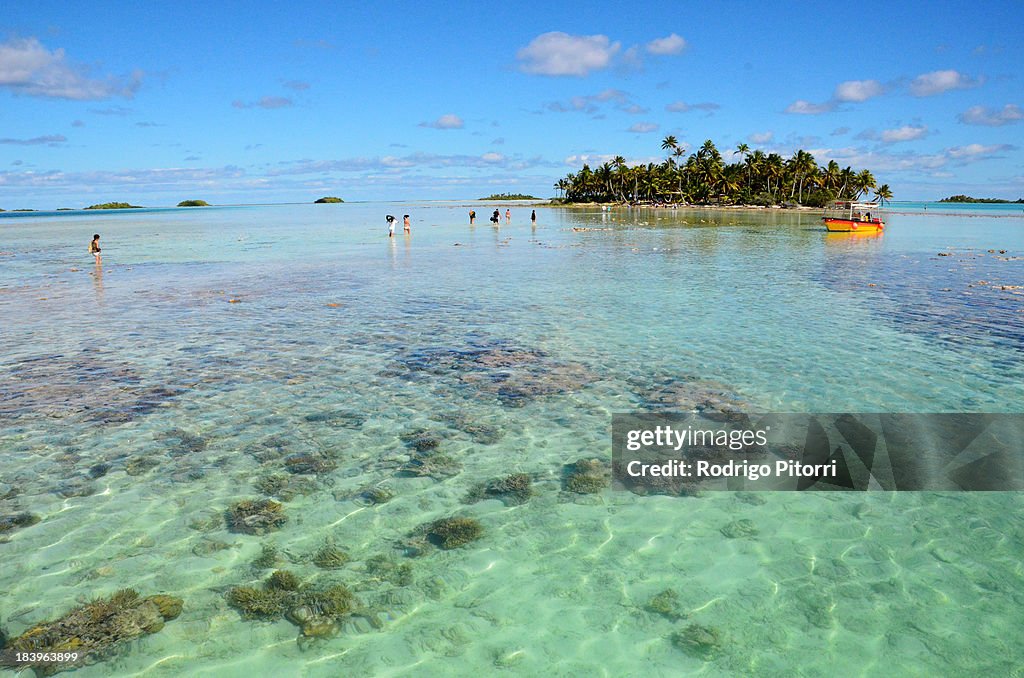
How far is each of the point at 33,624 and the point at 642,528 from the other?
249 inches

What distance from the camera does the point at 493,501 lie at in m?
8.40

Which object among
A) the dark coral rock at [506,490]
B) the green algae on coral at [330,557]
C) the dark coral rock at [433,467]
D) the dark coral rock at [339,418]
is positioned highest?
the dark coral rock at [339,418]

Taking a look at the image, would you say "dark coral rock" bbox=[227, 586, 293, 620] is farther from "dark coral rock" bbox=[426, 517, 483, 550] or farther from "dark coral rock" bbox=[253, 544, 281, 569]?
"dark coral rock" bbox=[426, 517, 483, 550]

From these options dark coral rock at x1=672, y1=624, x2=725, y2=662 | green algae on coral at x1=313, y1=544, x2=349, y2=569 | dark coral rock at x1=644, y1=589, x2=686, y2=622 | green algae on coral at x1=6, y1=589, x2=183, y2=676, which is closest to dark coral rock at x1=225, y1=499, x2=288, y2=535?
green algae on coral at x1=313, y1=544, x2=349, y2=569

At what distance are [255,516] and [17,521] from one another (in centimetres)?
285

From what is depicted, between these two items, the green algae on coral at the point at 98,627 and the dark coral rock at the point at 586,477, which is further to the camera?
the dark coral rock at the point at 586,477

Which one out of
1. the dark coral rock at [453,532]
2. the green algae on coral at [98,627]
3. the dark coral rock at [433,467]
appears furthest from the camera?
→ the dark coral rock at [433,467]

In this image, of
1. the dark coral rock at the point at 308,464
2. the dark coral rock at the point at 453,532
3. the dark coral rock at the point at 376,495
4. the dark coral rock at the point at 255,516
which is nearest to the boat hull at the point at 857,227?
the dark coral rock at the point at 308,464

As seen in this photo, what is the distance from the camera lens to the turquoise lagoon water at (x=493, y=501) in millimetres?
5734

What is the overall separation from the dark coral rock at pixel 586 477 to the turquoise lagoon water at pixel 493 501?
209 mm

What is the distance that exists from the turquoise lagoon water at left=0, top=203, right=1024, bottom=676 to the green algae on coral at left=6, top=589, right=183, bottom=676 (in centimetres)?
15

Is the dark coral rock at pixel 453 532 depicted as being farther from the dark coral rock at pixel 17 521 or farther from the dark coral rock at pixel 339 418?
the dark coral rock at pixel 17 521

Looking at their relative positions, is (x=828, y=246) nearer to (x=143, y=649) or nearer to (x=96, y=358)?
(x=96, y=358)

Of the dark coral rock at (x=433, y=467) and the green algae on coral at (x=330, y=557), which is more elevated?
the dark coral rock at (x=433, y=467)
